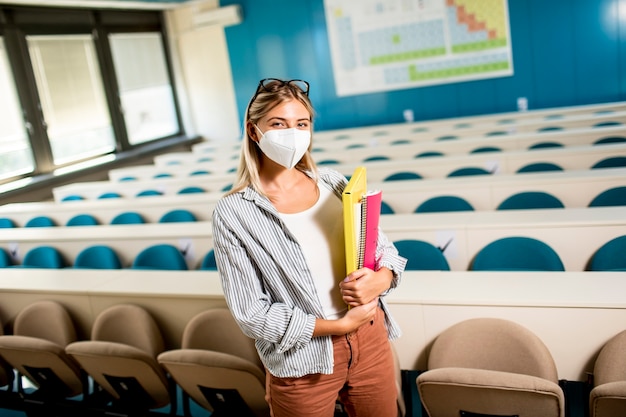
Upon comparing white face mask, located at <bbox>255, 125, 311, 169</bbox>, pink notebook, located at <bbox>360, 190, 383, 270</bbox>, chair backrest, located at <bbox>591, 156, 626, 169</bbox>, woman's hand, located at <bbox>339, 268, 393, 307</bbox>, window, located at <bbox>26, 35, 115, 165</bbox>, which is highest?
window, located at <bbox>26, 35, 115, 165</bbox>

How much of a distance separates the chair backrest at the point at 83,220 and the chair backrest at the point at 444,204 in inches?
123

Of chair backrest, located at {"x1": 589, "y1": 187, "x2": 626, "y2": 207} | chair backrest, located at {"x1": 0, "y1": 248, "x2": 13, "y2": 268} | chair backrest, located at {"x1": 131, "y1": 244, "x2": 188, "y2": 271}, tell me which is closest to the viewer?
chair backrest, located at {"x1": 589, "y1": 187, "x2": 626, "y2": 207}

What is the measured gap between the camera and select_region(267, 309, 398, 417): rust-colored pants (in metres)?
1.41

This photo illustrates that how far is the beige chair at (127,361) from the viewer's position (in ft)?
6.93

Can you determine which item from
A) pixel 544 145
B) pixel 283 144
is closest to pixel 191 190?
pixel 544 145

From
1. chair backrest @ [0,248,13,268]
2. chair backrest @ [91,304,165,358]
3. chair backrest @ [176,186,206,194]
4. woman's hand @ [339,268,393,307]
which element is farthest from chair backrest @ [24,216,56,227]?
woman's hand @ [339,268,393,307]

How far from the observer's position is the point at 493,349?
6.10 ft

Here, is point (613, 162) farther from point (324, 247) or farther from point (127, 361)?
point (127, 361)

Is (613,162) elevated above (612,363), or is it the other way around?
(613,162)

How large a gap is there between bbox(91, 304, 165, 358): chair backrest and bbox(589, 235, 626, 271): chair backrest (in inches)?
87.0

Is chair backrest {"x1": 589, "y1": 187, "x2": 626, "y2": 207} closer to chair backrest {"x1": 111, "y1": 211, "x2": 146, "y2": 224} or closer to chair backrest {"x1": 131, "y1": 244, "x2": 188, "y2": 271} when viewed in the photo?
chair backrest {"x1": 131, "y1": 244, "x2": 188, "y2": 271}

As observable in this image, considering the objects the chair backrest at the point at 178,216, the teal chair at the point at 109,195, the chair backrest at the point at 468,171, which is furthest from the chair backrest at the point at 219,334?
the teal chair at the point at 109,195

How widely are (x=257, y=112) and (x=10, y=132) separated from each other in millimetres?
7061

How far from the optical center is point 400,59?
9.09 m
